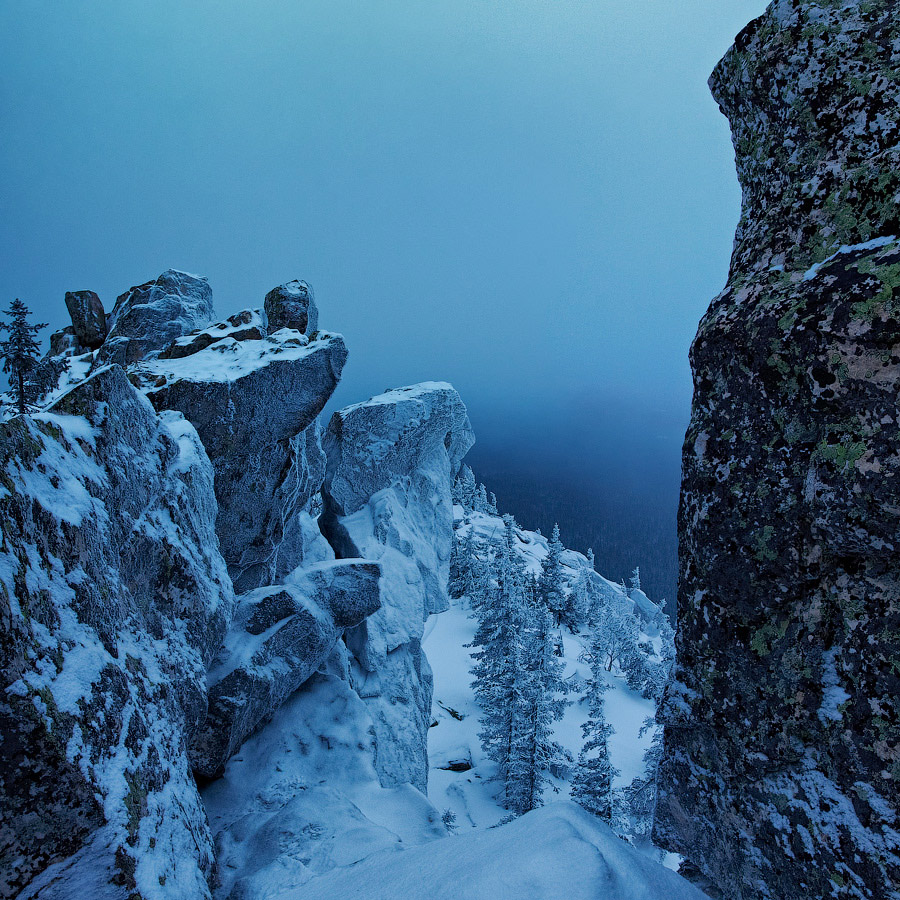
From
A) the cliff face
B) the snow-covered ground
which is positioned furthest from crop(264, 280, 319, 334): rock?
the snow-covered ground

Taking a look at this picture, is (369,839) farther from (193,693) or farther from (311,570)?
(311,570)

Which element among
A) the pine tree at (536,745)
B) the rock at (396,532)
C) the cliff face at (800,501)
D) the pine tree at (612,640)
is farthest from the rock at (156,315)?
the pine tree at (612,640)

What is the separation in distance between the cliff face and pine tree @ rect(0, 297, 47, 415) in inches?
961

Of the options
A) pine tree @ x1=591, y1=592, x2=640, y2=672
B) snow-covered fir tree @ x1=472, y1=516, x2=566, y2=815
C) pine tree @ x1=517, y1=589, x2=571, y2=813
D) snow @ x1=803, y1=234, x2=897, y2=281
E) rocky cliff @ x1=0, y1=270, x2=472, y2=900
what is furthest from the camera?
pine tree @ x1=591, y1=592, x2=640, y2=672

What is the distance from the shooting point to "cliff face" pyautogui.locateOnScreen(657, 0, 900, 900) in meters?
3.41

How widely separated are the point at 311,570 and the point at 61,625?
967cm

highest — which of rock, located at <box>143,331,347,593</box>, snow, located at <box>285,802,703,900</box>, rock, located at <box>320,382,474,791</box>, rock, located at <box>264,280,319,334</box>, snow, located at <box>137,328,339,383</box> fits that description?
rock, located at <box>264,280,319,334</box>

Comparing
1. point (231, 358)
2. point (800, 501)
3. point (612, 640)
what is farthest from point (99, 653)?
point (612, 640)

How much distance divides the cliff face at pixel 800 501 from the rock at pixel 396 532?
47.6 feet

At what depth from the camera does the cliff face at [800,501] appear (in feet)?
11.2

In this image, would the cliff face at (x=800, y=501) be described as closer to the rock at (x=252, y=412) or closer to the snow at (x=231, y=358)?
the rock at (x=252, y=412)

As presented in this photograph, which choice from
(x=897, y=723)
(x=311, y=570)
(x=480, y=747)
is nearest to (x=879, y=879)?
(x=897, y=723)

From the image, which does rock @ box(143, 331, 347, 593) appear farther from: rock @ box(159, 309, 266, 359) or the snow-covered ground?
the snow-covered ground

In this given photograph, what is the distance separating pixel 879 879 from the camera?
3.18 metres
